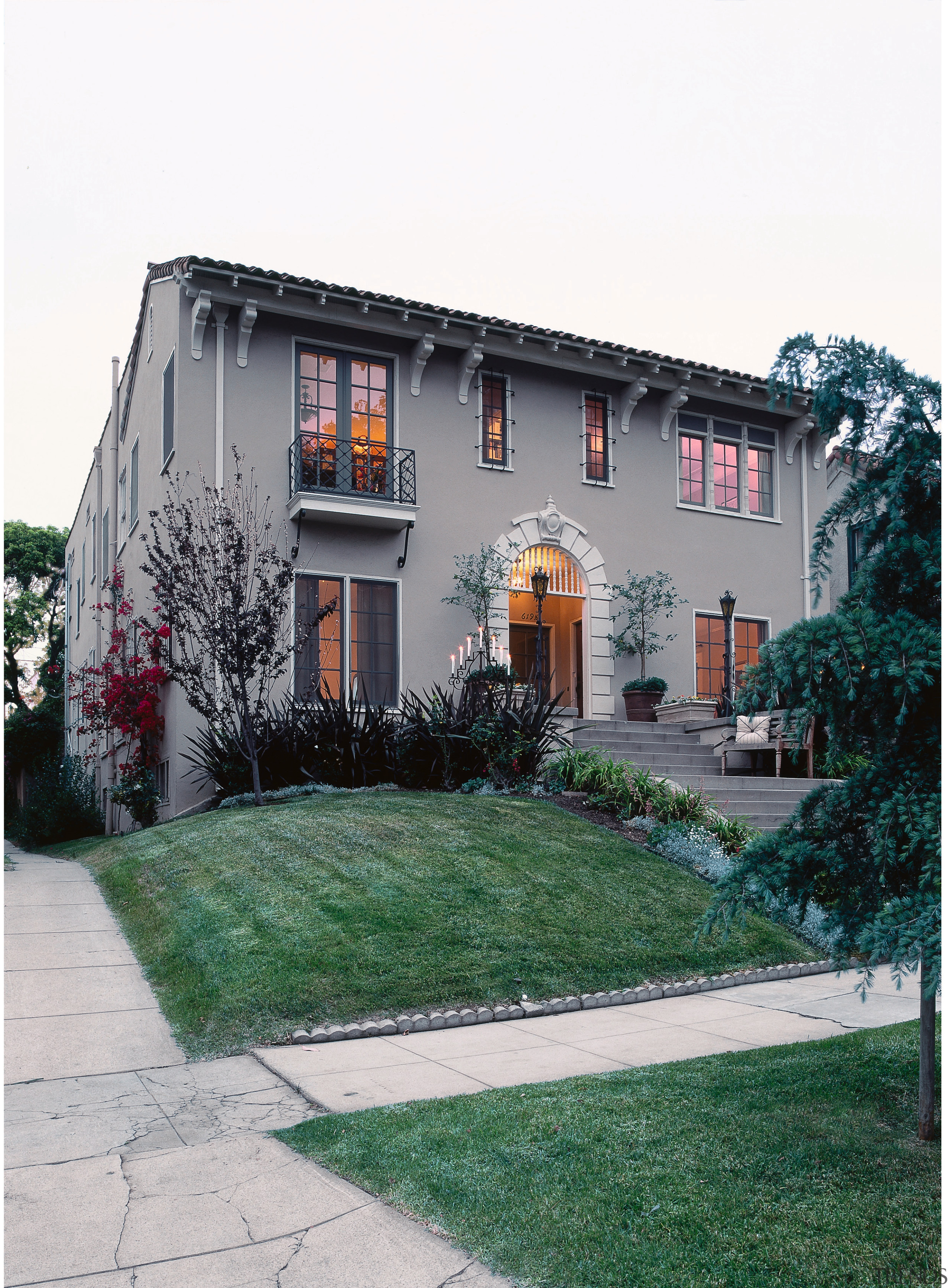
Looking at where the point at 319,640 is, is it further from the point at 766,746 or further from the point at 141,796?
the point at 766,746

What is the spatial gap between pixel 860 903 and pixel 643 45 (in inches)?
144

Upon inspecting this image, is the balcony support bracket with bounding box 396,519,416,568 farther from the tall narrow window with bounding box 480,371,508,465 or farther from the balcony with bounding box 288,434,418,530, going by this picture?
the tall narrow window with bounding box 480,371,508,465

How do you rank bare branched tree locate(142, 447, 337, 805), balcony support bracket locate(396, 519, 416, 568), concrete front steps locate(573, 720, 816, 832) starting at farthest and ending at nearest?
balcony support bracket locate(396, 519, 416, 568)
concrete front steps locate(573, 720, 816, 832)
bare branched tree locate(142, 447, 337, 805)

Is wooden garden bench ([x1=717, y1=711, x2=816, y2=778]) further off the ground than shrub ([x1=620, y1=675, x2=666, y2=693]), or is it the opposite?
shrub ([x1=620, y1=675, x2=666, y2=693])

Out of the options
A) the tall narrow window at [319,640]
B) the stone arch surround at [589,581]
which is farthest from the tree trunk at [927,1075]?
the stone arch surround at [589,581]

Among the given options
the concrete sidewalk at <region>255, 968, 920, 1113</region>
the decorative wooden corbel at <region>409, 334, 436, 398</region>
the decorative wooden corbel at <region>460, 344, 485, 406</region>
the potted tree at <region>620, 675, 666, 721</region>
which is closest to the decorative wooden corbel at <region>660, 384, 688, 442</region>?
the decorative wooden corbel at <region>460, 344, 485, 406</region>

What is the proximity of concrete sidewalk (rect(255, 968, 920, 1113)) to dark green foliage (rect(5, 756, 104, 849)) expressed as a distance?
1370 centimetres

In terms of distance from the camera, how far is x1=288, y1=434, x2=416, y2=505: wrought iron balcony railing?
15156 mm

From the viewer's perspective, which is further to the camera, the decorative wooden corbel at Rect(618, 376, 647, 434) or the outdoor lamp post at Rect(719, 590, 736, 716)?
the decorative wooden corbel at Rect(618, 376, 647, 434)

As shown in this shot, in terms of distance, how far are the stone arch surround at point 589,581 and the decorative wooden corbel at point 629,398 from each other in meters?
2.16

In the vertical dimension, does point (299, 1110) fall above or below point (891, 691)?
below

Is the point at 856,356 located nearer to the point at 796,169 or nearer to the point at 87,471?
the point at 796,169

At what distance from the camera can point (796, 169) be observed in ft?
14.0

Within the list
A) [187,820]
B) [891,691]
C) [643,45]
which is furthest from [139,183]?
[187,820]
